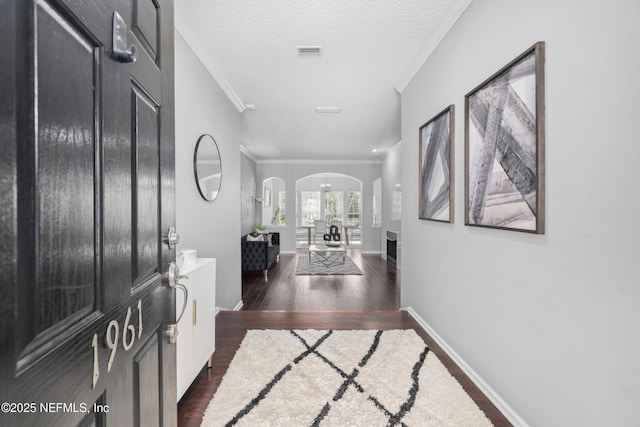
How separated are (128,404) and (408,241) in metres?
2.74

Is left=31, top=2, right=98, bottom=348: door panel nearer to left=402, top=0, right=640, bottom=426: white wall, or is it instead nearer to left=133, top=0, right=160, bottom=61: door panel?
left=133, top=0, right=160, bottom=61: door panel

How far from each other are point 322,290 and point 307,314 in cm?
161

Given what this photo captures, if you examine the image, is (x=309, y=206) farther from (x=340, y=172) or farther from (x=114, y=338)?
(x=114, y=338)

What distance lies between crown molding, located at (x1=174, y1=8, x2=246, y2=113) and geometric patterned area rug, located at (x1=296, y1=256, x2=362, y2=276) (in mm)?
3462

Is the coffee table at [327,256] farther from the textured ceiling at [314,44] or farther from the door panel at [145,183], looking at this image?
the door panel at [145,183]

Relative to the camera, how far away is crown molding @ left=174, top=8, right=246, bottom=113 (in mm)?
2166

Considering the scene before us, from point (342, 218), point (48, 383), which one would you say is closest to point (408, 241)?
point (48, 383)

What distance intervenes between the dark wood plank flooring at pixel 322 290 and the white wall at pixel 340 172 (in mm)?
1939

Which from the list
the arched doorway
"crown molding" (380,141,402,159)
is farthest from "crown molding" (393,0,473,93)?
the arched doorway

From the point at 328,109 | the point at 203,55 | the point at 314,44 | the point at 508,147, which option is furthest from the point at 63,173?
the point at 328,109

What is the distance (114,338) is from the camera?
0.66 metres

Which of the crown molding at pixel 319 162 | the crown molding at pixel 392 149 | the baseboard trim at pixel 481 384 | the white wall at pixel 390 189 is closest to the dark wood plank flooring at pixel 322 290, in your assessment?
the white wall at pixel 390 189

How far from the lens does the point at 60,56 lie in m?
0.49

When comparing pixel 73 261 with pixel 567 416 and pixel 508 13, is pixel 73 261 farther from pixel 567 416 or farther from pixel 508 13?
pixel 508 13
